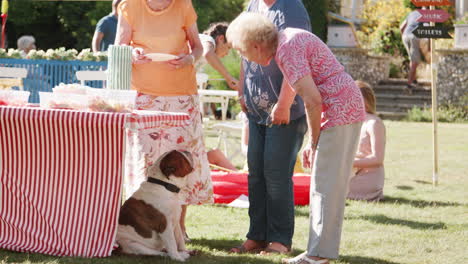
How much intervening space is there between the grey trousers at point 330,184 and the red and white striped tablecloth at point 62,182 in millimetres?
880

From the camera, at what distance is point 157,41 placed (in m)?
5.20

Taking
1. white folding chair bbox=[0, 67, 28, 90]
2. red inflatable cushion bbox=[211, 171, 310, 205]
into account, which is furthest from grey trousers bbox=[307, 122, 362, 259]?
white folding chair bbox=[0, 67, 28, 90]

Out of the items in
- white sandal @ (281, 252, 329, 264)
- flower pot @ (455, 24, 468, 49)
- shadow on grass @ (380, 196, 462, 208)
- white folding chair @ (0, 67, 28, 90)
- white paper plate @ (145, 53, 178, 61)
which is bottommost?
shadow on grass @ (380, 196, 462, 208)

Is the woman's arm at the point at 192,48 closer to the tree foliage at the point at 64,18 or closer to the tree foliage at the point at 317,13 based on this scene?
the tree foliage at the point at 317,13

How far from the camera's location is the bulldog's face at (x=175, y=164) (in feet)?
15.1

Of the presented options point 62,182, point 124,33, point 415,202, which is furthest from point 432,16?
point 62,182

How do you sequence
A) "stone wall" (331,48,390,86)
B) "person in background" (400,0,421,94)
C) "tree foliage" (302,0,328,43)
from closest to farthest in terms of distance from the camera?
1. "person in background" (400,0,421,94)
2. "tree foliage" (302,0,328,43)
3. "stone wall" (331,48,390,86)

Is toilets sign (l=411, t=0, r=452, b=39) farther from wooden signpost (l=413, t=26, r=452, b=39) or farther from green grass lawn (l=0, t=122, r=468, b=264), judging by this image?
green grass lawn (l=0, t=122, r=468, b=264)

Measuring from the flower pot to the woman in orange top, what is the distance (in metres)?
13.4

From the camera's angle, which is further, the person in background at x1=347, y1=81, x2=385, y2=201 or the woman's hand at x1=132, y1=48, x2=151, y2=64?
the person in background at x1=347, y1=81, x2=385, y2=201

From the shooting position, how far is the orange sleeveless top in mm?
5160

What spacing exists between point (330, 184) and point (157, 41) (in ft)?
5.13

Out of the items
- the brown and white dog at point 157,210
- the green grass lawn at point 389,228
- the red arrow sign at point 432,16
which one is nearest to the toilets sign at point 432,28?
the red arrow sign at point 432,16

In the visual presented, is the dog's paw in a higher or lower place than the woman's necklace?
lower
